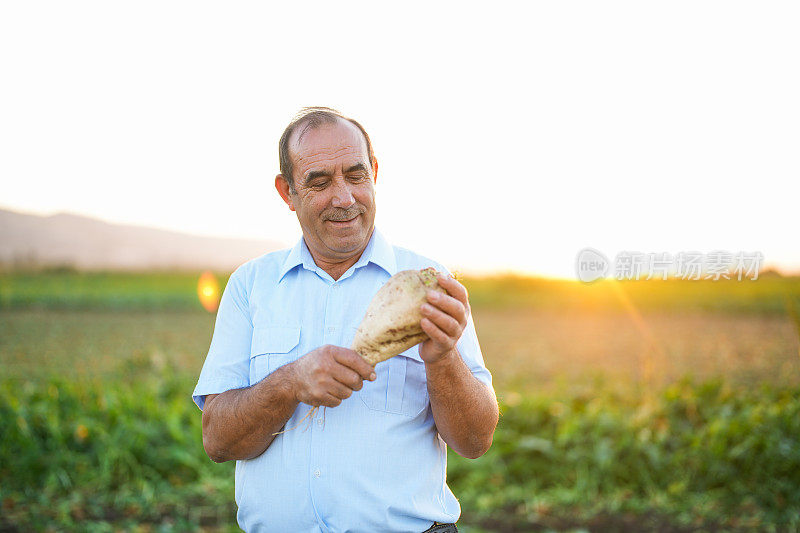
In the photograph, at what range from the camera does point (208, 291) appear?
101ft

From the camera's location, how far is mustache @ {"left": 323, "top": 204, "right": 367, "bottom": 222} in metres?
2.04

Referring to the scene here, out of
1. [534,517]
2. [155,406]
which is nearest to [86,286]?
[155,406]

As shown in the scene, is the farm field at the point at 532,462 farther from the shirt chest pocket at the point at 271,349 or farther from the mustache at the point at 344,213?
the mustache at the point at 344,213

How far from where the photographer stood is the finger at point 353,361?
1.69 meters

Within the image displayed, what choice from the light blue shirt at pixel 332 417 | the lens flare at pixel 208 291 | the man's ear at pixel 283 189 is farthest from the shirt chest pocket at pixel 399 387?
the lens flare at pixel 208 291

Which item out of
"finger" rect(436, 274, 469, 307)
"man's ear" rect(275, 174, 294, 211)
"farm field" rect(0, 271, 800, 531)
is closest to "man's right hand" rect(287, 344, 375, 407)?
"finger" rect(436, 274, 469, 307)

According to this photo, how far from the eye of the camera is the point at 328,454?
191 cm

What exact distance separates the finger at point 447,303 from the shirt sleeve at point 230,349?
0.79m

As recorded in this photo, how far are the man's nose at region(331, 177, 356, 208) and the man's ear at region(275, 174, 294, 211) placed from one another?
287 millimetres

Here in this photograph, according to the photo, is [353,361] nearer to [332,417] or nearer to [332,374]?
[332,374]

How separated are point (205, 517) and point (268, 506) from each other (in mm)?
3039

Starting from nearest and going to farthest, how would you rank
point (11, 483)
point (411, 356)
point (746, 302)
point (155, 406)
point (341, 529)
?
point (341, 529), point (411, 356), point (11, 483), point (155, 406), point (746, 302)

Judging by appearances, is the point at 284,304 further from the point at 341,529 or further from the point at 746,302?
the point at 746,302

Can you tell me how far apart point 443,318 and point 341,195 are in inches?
23.4
